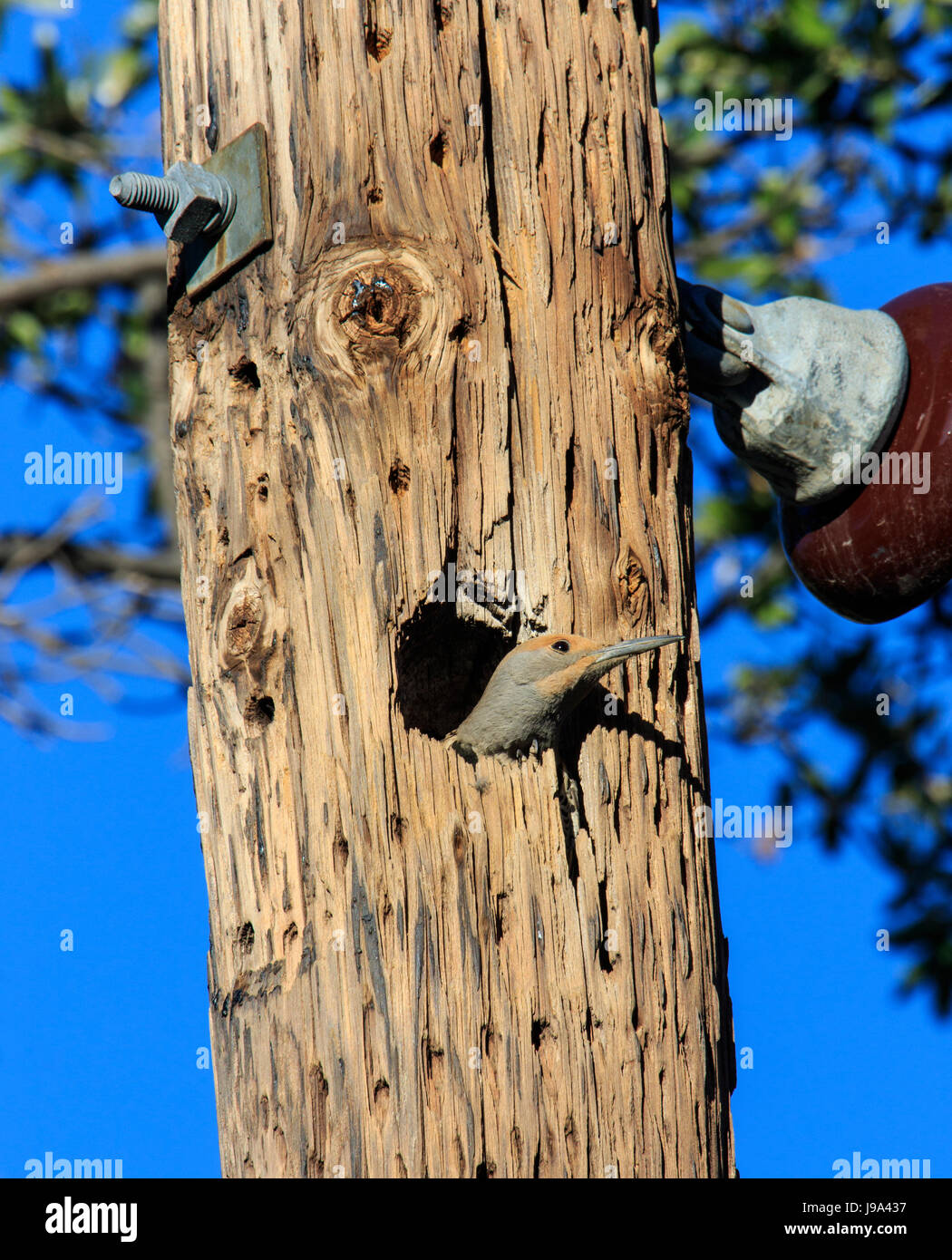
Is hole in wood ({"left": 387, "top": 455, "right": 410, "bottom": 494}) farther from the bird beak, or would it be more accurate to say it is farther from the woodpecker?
the bird beak

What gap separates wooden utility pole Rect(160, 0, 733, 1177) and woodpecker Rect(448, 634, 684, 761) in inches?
2.3

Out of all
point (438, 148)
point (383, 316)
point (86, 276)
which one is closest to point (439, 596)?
point (383, 316)

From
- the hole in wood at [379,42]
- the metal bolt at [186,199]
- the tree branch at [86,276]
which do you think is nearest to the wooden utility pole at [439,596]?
the hole in wood at [379,42]

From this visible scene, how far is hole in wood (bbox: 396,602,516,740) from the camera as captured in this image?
2678mm

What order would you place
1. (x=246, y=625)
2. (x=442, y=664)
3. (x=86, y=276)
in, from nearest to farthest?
1. (x=246, y=625)
2. (x=442, y=664)
3. (x=86, y=276)

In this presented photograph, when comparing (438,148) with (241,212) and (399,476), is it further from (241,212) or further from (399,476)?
(399,476)

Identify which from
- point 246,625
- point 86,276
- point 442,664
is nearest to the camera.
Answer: point 246,625

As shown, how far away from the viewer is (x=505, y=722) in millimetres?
2676

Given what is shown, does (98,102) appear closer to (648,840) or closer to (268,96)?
(268,96)

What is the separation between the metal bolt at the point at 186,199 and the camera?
9.08ft

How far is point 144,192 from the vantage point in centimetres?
276

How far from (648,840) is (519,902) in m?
0.30

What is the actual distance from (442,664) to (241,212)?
101 cm

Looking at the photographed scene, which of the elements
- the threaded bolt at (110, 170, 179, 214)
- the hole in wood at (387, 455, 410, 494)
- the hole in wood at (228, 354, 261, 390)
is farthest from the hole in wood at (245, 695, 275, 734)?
the threaded bolt at (110, 170, 179, 214)
